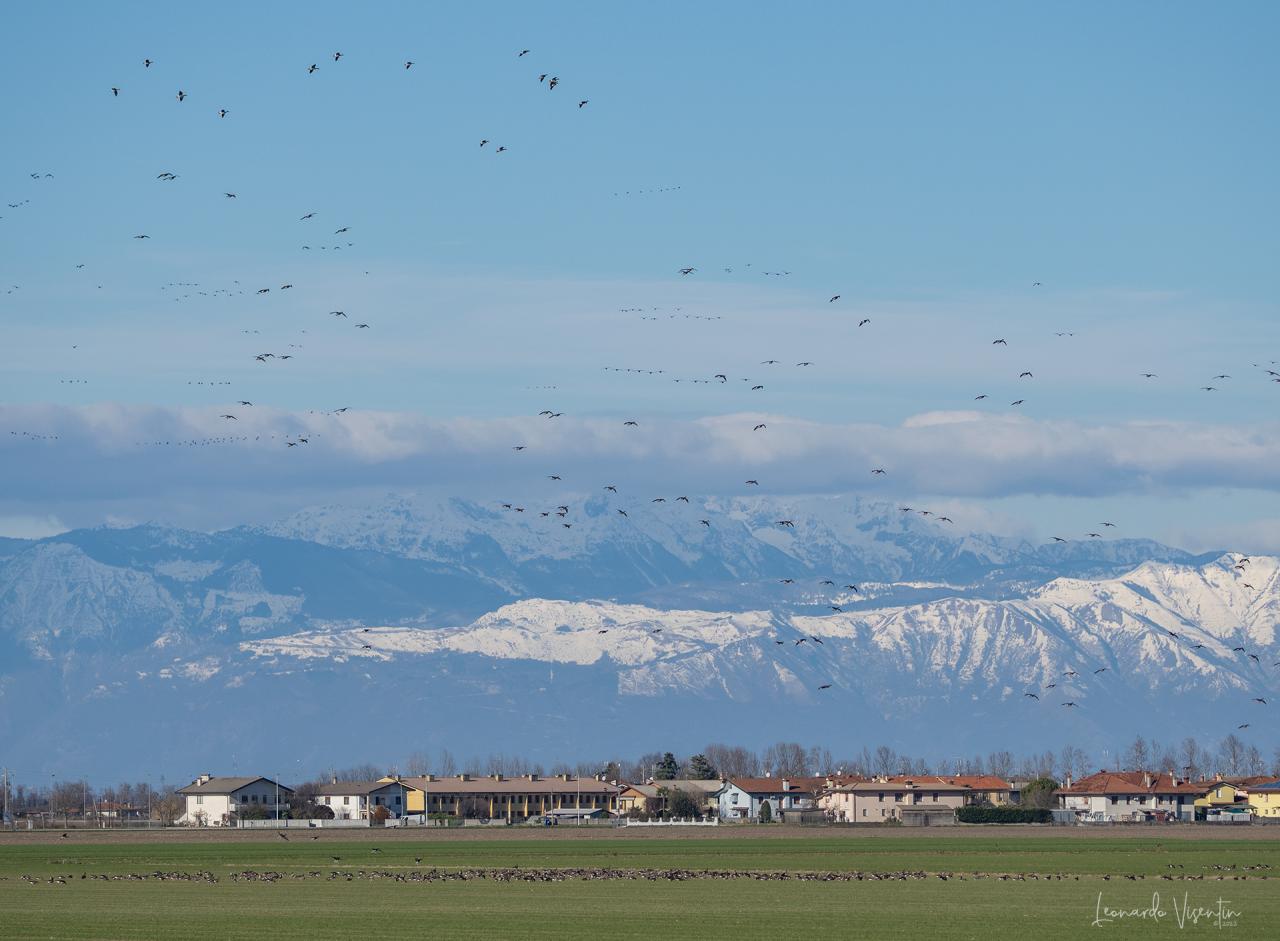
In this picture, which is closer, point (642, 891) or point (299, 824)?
point (642, 891)

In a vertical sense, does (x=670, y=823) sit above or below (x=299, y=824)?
below

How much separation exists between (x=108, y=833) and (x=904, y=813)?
6739cm

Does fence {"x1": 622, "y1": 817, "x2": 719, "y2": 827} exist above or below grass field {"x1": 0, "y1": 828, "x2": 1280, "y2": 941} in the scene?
above

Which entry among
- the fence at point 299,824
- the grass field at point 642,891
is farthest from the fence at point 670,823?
the grass field at point 642,891

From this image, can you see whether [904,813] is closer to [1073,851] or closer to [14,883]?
[1073,851]

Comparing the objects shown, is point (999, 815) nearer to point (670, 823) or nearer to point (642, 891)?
point (670, 823)

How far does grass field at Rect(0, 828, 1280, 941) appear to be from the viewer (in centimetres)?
5497

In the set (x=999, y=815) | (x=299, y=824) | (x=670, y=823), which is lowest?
(x=999, y=815)

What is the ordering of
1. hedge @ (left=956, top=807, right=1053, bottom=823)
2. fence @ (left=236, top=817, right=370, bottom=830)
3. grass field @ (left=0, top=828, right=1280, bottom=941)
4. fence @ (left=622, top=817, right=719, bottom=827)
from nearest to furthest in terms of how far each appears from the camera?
grass field @ (left=0, top=828, right=1280, bottom=941), hedge @ (left=956, top=807, right=1053, bottom=823), fence @ (left=622, top=817, right=719, bottom=827), fence @ (left=236, top=817, right=370, bottom=830)

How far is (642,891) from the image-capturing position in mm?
69562

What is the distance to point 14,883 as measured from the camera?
77062 millimetres

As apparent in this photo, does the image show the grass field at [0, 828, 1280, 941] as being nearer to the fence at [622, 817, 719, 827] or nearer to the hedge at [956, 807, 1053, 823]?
the hedge at [956, 807, 1053, 823]

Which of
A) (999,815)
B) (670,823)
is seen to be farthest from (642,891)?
(670,823)

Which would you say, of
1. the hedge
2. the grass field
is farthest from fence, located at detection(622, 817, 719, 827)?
the grass field
